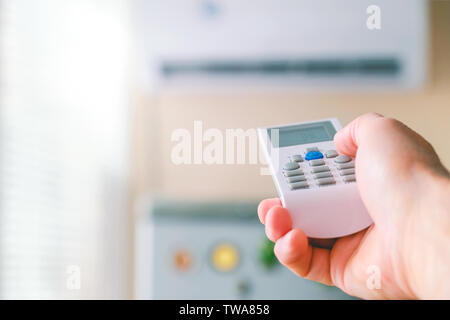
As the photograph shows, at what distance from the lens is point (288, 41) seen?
4.59 ft

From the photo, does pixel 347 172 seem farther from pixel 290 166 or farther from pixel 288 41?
pixel 288 41

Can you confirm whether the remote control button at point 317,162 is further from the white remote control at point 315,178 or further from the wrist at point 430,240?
the wrist at point 430,240

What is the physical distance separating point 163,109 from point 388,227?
1.21 meters

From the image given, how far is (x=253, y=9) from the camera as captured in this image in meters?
1.38

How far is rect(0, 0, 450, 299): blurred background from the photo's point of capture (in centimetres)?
119

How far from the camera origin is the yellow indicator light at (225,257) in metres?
1.31

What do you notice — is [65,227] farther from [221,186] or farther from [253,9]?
[253,9]

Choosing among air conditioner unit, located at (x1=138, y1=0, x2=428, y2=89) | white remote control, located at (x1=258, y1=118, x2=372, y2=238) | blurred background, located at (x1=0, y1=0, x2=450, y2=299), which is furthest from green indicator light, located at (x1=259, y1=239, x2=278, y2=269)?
white remote control, located at (x1=258, y1=118, x2=372, y2=238)

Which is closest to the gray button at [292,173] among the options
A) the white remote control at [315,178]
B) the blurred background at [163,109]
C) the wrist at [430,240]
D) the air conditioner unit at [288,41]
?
the white remote control at [315,178]

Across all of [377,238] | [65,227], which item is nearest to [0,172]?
[65,227]

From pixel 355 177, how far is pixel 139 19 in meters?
1.09

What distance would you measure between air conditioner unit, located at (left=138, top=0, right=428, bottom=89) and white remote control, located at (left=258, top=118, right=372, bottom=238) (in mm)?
878

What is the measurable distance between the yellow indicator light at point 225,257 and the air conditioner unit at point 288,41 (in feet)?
1.48

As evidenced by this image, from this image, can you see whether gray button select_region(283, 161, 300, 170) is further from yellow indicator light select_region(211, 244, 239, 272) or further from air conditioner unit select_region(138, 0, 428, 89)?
air conditioner unit select_region(138, 0, 428, 89)
